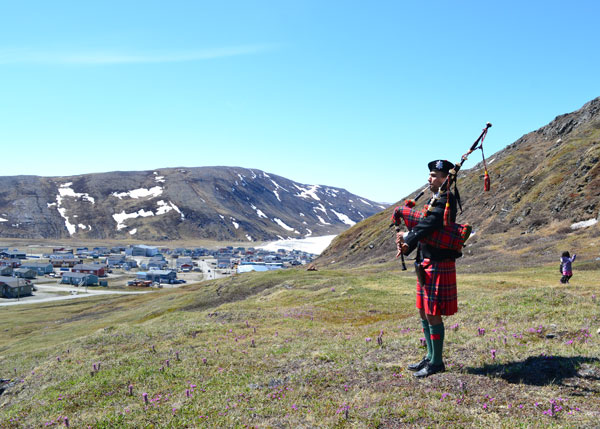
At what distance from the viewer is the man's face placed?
9.26 m

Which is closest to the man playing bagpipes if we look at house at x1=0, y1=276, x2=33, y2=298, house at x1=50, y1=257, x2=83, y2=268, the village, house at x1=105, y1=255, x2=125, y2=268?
the village

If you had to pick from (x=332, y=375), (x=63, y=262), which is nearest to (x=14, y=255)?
(x=63, y=262)

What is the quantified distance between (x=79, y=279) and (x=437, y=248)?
15602 cm

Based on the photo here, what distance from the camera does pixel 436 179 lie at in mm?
9328

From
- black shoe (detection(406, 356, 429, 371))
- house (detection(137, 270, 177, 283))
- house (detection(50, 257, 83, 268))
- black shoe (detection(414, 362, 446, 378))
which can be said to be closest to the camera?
black shoe (detection(414, 362, 446, 378))

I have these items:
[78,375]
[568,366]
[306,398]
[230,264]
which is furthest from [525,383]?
[230,264]

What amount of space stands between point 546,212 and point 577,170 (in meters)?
10.4

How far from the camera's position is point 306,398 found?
9086 mm

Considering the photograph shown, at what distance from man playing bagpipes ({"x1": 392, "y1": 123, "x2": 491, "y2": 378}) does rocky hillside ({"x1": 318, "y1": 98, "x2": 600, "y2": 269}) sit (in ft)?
142

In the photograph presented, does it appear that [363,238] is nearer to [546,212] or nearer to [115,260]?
[546,212]

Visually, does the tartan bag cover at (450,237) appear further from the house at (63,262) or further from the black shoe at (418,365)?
the house at (63,262)

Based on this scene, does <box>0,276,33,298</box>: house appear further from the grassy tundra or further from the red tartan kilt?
the red tartan kilt

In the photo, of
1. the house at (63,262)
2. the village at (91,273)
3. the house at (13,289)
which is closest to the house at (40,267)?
the village at (91,273)

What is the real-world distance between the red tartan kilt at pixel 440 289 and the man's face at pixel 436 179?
1.78 metres
